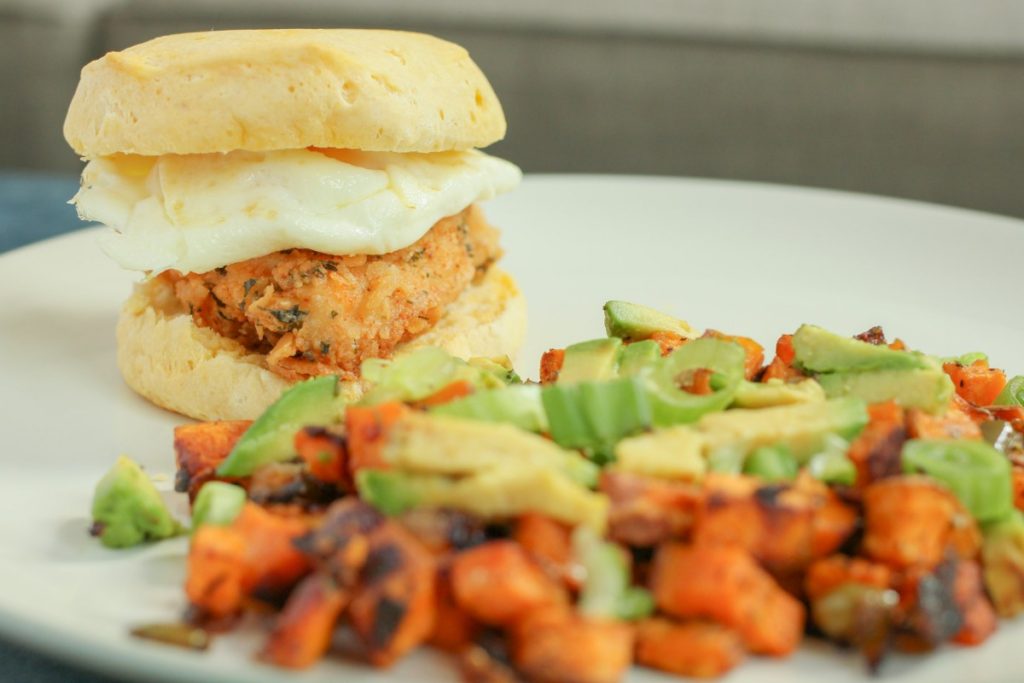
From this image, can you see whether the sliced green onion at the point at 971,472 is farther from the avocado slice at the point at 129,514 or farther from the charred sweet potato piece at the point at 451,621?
the avocado slice at the point at 129,514

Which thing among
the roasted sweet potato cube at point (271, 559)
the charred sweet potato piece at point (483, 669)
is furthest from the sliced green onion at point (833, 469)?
the roasted sweet potato cube at point (271, 559)

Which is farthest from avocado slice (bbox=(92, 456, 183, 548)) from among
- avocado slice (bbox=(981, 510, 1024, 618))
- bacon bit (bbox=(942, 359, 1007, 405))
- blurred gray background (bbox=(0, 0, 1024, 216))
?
blurred gray background (bbox=(0, 0, 1024, 216))

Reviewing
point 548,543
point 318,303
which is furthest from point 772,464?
point 318,303

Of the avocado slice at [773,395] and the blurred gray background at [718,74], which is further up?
the avocado slice at [773,395]

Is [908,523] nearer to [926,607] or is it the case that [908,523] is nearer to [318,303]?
[926,607]

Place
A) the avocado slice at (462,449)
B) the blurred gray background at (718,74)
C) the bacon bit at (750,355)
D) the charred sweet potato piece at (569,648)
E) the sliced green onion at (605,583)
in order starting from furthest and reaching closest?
the blurred gray background at (718,74) < the bacon bit at (750,355) < the avocado slice at (462,449) < the sliced green onion at (605,583) < the charred sweet potato piece at (569,648)

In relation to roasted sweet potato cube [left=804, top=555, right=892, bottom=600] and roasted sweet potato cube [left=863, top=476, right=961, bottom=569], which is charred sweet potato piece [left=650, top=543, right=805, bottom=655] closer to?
roasted sweet potato cube [left=804, top=555, right=892, bottom=600]

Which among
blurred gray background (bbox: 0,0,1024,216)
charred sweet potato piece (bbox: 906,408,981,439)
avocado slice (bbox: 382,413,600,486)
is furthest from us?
blurred gray background (bbox: 0,0,1024,216)
